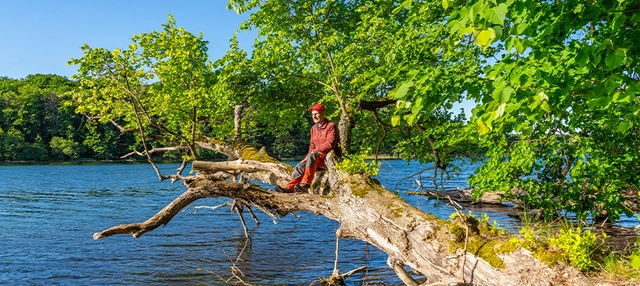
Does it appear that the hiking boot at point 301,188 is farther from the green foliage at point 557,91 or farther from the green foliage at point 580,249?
the green foliage at point 580,249

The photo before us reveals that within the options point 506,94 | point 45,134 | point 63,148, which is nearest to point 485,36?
point 506,94

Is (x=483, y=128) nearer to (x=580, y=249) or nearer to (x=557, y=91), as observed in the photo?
(x=557, y=91)

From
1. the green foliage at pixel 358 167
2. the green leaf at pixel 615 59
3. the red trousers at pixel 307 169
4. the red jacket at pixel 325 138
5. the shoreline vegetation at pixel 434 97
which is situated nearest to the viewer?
the green leaf at pixel 615 59

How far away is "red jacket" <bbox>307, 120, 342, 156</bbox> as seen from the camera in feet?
28.6

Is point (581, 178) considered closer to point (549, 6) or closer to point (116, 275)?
point (549, 6)

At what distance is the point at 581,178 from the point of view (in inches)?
409

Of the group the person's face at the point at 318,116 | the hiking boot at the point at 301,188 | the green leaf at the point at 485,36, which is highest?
the green leaf at the point at 485,36

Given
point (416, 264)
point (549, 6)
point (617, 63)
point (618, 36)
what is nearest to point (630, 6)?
point (618, 36)

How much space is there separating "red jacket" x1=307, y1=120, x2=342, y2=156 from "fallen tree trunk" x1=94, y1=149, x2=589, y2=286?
214 millimetres

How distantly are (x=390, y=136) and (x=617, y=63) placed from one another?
11.6 meters

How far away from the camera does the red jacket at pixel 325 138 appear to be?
8719 millimetres

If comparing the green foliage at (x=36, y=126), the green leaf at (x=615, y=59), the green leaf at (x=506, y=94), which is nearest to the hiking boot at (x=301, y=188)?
the green leaf at (x=506, y=94)

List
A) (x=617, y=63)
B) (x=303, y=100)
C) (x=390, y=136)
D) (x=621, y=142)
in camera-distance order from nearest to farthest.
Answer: (x=617, y=63) → (x=621, y=142) → (x=303, y=100) → (x=390, y=136)

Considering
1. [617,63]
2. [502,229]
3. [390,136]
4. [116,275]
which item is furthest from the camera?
[390,136]
